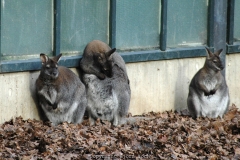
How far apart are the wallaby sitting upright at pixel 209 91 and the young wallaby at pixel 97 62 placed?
1.83 meters

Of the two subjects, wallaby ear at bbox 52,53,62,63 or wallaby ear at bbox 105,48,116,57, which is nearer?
wallaby ear at bbox 52,53,62,63

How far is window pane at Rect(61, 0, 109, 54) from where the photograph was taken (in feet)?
38.0

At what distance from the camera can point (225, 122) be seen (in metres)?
12.1

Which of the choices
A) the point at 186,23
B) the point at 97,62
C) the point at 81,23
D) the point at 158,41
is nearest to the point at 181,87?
the point at 158,41

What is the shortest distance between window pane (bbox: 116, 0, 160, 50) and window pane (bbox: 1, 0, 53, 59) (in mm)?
1476

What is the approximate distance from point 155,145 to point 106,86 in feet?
6.32

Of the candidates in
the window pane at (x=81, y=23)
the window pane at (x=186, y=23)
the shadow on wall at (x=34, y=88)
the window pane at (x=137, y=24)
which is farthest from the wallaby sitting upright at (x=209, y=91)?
the shadow on wall at (x=34, y=88)

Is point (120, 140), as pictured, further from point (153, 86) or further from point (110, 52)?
point (153, 86)

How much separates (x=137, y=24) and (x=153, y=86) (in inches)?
43.6

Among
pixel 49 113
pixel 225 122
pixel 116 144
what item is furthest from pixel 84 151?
pixel 225 122

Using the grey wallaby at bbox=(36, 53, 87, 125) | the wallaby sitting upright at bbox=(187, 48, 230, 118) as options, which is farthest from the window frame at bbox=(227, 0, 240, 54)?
the grey wallaby at bbox=(36, 53, 87, 125)

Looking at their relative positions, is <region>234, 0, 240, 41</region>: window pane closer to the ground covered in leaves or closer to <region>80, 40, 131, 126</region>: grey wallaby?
the ground covered in leaves

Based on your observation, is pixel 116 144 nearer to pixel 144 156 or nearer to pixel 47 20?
pixel 144 156

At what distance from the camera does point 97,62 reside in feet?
38.2
